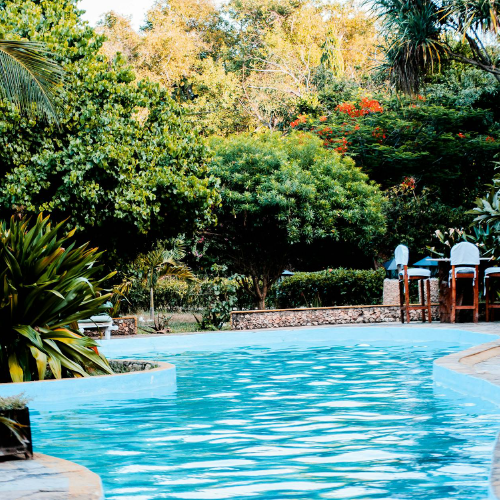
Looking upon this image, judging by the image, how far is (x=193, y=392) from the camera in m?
8.38

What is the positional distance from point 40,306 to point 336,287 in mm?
12793

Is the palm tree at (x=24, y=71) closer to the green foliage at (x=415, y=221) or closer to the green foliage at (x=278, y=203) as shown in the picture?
the green foliage at (x=278, y=203)

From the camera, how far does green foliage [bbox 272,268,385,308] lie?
19828mm

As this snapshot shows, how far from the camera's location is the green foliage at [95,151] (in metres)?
13.9

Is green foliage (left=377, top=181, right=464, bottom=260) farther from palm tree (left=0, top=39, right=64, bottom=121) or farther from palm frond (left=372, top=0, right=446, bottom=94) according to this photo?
palm tree (left=0, top=39, right=64, bottom=121)

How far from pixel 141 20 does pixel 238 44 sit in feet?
17.4

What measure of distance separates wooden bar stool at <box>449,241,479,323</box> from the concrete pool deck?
0.46 metres

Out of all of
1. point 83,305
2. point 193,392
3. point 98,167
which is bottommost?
point 193,392

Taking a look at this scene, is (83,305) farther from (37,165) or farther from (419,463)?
(37,165)

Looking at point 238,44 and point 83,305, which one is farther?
point 238,44

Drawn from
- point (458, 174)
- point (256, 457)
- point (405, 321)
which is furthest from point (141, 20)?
point (256, 457)

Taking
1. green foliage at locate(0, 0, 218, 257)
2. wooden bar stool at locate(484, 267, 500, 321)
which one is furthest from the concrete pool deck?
green foliage at locate(0, 0, 218, 257)

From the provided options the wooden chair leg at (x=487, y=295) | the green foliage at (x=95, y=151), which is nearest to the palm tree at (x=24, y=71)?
the green foliage at (x=95, y=151)

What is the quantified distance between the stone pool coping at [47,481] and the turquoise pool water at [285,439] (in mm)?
363
